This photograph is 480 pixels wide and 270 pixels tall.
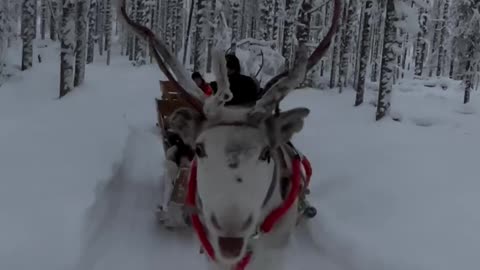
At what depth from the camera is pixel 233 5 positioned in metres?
36.8

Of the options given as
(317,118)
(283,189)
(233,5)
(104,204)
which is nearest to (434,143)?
(317,118)

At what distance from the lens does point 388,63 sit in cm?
1759

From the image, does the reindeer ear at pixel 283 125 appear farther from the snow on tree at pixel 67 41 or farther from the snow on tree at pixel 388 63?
the snow on tree at pixel 67 41

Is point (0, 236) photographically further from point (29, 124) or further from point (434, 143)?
point (434, 143)

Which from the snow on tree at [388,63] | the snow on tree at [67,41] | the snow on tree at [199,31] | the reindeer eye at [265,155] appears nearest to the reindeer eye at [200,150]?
the reindeer eye at [265,155]

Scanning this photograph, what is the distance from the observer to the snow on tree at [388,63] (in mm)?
17375

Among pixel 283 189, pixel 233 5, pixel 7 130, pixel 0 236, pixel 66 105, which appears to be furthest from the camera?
pixel 233 5

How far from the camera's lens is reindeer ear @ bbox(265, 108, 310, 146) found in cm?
328

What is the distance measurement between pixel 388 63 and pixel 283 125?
15033 mm

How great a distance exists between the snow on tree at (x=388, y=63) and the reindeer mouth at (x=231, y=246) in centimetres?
1489

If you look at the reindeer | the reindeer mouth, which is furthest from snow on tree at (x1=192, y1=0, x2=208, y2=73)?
the reindeer mouth

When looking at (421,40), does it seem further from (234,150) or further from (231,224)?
(231,224)

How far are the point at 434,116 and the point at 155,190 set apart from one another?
45.6 ft

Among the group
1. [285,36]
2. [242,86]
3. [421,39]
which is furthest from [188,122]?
[421,39]
